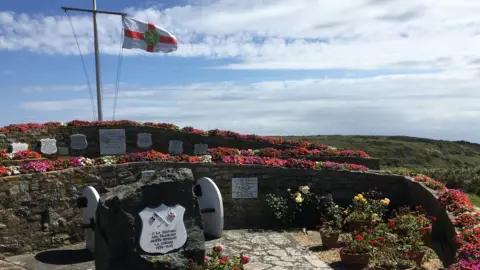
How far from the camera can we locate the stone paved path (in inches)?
316

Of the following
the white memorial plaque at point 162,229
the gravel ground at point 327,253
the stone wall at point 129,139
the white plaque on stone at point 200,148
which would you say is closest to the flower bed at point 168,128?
the stone wall at point 129,139

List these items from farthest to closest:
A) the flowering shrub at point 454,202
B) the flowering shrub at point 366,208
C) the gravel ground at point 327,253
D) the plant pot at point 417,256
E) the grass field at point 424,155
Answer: the grass field at point 424,155, the flowering shrub at point 366,208, the flowering shrub at point 454,202, the gravel ground at point 327,253, the plant pot at point 417,256

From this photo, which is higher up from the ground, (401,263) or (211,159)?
(211,159)

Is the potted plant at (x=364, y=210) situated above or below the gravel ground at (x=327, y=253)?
above

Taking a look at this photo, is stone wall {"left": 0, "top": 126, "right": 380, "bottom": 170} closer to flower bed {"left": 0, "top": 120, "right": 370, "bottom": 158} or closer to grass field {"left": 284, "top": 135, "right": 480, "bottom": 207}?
flower bed {"left": 0, "top": 120, "right": 370, "bottom": 158}

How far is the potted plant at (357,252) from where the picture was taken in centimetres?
763

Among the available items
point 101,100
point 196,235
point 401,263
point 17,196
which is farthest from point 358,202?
point 101,100

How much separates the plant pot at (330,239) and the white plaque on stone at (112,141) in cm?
A: 1110

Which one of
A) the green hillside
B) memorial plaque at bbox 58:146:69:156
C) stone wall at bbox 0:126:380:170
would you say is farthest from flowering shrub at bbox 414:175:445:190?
the green hillside

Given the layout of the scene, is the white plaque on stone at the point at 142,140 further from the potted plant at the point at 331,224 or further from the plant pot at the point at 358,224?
the plant pot at the point at 358,224

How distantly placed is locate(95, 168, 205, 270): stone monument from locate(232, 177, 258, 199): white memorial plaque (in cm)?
380

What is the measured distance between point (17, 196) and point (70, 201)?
3.37 feet

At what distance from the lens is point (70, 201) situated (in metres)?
9.73

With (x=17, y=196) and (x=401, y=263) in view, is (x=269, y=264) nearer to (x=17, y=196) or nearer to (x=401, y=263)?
(x=401, y=263)
